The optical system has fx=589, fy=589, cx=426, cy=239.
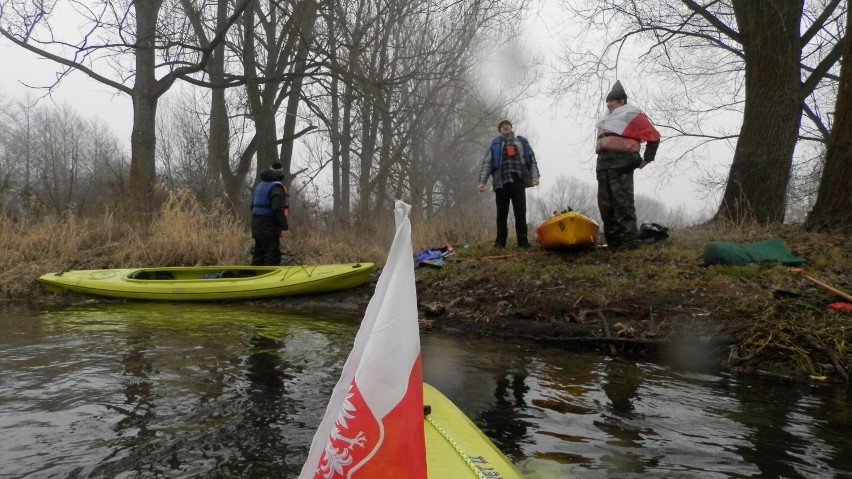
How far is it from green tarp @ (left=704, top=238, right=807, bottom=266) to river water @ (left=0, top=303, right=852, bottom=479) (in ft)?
7.35

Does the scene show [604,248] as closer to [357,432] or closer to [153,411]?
[153,411]

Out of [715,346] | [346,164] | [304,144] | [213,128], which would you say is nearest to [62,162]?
[304,144]

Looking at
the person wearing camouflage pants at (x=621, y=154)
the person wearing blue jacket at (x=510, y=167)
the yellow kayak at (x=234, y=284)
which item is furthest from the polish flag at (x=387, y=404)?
the yellow kayak at (x=234, y=284)

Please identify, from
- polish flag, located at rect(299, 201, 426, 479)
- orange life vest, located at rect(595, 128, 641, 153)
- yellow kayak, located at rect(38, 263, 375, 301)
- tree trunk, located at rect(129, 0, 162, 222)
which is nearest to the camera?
polish flag, located at rect(299, 201, 426, 479)

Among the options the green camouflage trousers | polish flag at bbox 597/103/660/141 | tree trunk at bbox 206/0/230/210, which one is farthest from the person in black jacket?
tree trunk at bbox 206/0/230/210

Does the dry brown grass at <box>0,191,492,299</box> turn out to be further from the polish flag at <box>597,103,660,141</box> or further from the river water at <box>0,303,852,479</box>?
the river water at <box>0,303,852,479</box>

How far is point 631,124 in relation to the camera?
7.09 metres

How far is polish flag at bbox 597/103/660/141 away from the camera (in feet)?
23.0

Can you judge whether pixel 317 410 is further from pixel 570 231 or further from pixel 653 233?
pixel 653 233

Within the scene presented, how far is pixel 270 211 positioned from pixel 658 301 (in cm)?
594

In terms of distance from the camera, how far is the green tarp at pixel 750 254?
6363 millimetres

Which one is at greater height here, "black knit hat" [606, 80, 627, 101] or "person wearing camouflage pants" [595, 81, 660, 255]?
"black knit hat" [606, 80, 627, 101]

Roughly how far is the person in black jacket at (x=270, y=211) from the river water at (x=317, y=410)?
11.5ft

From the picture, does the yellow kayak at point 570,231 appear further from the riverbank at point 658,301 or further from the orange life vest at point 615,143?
the orange life vest at point 615,143
